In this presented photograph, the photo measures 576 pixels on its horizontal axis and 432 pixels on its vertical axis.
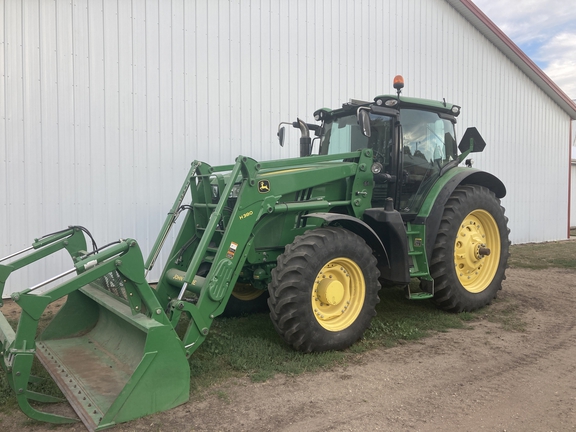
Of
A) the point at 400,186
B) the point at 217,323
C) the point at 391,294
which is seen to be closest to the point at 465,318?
the point at 391,294

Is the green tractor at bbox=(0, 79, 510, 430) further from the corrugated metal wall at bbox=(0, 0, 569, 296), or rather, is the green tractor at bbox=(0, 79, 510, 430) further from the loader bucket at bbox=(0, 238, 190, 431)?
the corrugated metal wall at bbox=(0, 0, 569, 296)

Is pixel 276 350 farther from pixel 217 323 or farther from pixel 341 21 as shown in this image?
pixel 341 21

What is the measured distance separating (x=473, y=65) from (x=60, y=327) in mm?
11272

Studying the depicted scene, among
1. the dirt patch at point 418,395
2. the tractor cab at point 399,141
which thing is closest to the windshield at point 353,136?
the tractor cab at point 399,141

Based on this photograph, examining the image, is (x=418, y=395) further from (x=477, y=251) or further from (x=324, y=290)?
(x=477, y=251)

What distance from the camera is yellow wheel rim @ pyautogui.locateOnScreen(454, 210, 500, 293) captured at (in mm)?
5832

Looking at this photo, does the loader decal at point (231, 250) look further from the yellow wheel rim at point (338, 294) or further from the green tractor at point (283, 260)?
the yellow wheel rim at point (338, 294)

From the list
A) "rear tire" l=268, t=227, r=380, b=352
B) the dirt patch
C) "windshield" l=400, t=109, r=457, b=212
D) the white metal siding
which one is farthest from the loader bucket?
the white metal siding

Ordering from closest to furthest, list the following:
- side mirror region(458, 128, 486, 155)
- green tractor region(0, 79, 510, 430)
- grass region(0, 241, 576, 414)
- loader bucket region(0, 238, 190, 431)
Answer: loader bucket region(0, 238, 190, 431) → green tractor region(0, 79, 510, 430) → grass region(0, 241, 576, 414) → side mirror region(458, 128, 486, 155)

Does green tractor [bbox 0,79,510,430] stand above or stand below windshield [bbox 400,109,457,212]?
below

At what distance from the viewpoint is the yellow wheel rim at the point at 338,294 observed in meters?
4.38

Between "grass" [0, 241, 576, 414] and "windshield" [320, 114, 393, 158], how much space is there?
6.58ft

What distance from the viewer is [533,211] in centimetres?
1350

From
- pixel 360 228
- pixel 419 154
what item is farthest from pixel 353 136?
pixel 360 228
